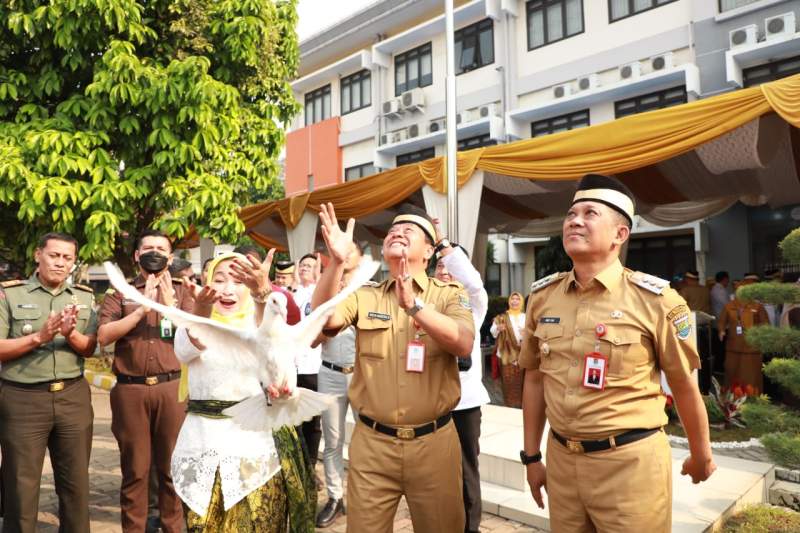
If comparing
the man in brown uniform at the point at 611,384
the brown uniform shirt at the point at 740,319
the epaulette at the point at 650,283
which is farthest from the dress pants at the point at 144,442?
the brown uniform shirt at the point at 740,319

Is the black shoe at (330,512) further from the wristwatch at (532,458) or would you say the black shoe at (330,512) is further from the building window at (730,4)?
the building window at (730,4)

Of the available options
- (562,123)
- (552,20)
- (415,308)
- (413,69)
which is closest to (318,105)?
(413,69)

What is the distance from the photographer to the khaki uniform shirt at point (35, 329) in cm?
312

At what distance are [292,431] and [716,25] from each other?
12.6 metres

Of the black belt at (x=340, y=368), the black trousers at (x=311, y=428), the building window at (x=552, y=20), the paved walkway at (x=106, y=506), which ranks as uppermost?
the building window at (x=552, y=20)

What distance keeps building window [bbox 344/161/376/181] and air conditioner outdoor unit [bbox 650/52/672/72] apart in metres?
9.57

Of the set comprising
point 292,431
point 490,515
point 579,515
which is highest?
point 292,431

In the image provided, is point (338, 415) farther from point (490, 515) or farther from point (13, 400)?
point (13, 400)

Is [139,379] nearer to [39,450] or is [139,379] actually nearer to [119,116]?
[39,450]

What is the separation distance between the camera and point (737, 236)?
11.6 m

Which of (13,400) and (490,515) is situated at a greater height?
(13,400)

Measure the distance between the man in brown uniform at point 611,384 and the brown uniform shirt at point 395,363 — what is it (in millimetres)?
425

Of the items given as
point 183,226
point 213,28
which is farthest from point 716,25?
point 183,226

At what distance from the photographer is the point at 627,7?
1291 centimetres
